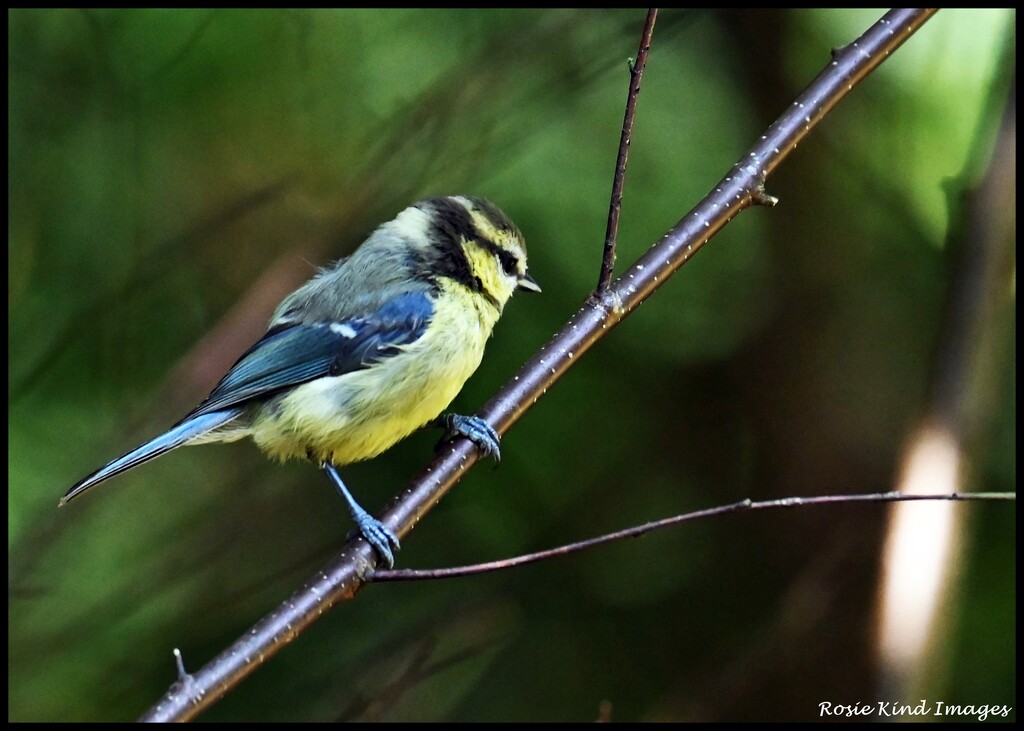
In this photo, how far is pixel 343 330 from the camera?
7.99ft

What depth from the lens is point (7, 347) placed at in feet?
9.41

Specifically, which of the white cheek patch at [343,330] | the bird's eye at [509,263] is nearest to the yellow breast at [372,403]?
the white cheek patch at [343,330]

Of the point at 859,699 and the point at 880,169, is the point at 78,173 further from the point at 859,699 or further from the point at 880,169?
the point at 859,699

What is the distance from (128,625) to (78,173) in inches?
54.9

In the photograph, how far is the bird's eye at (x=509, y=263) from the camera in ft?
8.39

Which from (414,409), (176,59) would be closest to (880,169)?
(414,409)

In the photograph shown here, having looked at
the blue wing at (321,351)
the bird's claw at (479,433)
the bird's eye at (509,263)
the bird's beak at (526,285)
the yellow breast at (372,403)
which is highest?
the bird's eye at (509,263)

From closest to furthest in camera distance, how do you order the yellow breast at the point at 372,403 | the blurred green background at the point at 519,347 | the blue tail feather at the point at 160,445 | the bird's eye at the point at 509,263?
the blue tail feather at the point at 160,445, the yellow breast at the point at 372,403, the bird's eye at the point at 509,263, the blurred green background at the point at 519,347

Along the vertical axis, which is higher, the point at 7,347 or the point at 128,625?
the point at 7,347

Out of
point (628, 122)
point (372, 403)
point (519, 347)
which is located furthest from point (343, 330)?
point (628, 122)

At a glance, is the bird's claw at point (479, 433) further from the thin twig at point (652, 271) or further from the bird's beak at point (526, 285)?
the bird's beak at point (526, 285)

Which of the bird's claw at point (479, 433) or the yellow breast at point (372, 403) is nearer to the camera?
the bird's claw at point (479, 433)

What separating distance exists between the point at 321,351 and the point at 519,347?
0.79 metres

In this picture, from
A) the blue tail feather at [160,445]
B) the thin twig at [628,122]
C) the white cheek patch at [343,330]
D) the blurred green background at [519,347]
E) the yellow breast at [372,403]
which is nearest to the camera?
the thin twig at [628,122]
